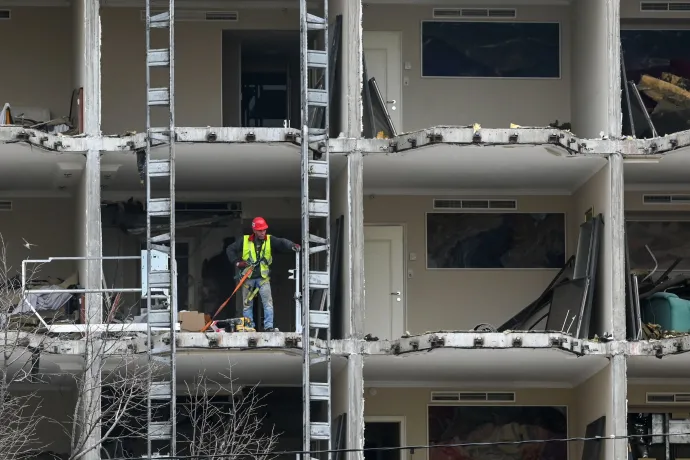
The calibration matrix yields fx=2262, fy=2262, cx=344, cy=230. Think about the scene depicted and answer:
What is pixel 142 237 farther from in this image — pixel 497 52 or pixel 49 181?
pixel 497 52

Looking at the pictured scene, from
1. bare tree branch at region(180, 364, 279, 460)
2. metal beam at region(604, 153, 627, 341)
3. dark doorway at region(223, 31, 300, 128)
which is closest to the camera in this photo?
bare tree branch at region(180, 364, 279, 460)

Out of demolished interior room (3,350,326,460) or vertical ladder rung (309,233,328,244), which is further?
demolished interior room (3,350,326,460)

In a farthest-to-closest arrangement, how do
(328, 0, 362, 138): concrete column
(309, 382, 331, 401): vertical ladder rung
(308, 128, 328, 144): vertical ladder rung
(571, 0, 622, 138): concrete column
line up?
(571, 0, 622, 138): concrete column → (328, 0, 362, 138): concrete column → (308, 128, 328, 144): vertical ladder rung → (309, 382, 331, 401): vertical ladder rung

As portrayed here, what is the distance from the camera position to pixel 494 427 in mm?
38938

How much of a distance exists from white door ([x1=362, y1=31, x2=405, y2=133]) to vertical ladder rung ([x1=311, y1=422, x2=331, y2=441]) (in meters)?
6.52

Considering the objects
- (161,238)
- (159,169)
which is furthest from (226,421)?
(159,169)

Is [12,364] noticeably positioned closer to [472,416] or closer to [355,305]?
[355,305]

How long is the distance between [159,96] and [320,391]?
530 centimetres

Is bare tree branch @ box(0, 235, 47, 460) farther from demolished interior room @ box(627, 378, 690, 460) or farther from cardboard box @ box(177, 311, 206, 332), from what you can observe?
demolished interior room @ box(627, 378, 690, 460)

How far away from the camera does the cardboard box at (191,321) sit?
118ft

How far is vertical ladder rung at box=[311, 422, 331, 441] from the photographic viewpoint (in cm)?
3509

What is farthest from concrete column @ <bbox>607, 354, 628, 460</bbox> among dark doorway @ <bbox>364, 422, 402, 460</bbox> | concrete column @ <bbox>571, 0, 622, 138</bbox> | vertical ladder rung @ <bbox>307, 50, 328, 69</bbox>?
vertical ladder rung @ <bbox>307, 50, 328, 69</bbox>

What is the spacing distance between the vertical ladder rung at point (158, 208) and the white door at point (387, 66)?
5.65 meters

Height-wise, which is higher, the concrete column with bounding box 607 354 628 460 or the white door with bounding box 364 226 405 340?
the white door with bounding box 364 226 405 340
